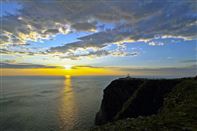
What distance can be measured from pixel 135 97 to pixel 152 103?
431 centimetres

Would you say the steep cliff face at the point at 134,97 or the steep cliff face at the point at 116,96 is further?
the steep cliff face at the point at 116,96

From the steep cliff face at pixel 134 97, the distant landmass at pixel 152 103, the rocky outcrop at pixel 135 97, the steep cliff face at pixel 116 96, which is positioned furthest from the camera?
the steep cliff face at pixel 116 96

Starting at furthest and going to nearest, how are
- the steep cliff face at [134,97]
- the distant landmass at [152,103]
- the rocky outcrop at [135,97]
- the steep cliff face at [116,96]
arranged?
the steep cliff face at [116,96]
the steep cliff face at [134,97]
the rocky outcrop at [135,97]
the distant landmass at [152,103]

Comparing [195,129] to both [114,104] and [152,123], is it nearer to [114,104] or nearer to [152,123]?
[152,123]

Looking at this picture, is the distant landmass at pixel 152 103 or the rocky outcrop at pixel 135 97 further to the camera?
the rocky outcrop at pixel 135 97

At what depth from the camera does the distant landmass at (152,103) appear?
1823 cm

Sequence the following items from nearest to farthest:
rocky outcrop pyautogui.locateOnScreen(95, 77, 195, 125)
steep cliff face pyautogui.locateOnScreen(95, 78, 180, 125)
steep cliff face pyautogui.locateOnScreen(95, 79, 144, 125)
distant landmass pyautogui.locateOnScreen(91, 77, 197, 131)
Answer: distant landmass pyautogui.locateOnScreen(91, 77, 197, 131)
rocky outcrop pyautogui.locateOnScreen(95, 77, 195, 125)
steep cliff face pyautogui.locateOnScreen(95, 78, 180, 125)
steep cliff face pyautogui.locateOnScreen(95, 79, 144, 125)

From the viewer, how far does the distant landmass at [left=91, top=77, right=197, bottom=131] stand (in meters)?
18.2

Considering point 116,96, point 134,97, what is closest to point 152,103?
point 134,97

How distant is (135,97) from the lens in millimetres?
53656

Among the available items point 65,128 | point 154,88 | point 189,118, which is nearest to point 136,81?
point 154,88

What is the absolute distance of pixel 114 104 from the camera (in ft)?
205

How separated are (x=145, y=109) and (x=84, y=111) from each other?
3435 centimetres

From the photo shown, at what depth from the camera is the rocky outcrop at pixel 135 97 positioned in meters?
50.8
